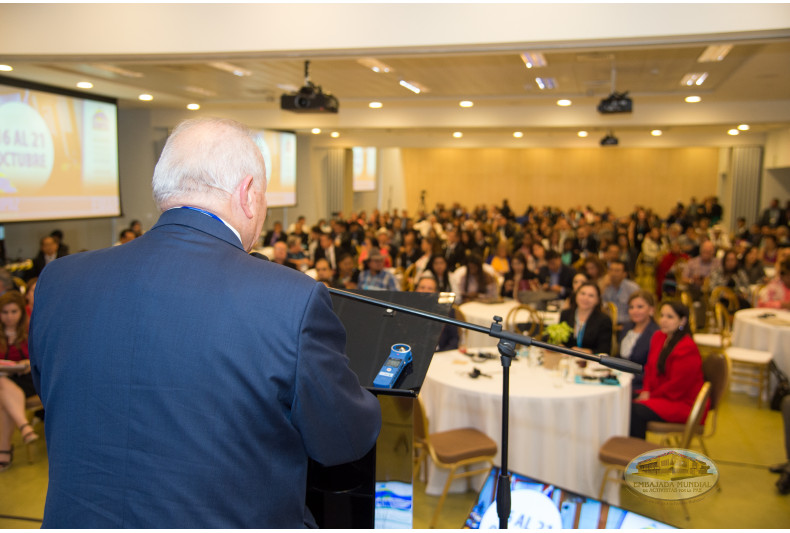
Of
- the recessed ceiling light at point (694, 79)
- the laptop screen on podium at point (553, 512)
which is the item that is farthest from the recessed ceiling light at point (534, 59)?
the laptop screen on podium at point (553, 512)

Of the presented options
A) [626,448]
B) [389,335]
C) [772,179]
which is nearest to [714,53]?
[626,448]

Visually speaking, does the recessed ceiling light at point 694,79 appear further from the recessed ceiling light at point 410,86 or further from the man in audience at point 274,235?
the man in audience at point 274,235

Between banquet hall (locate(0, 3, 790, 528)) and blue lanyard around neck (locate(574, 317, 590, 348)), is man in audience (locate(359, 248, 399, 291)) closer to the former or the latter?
banquet hall (locate(0, 3, 790, 528))

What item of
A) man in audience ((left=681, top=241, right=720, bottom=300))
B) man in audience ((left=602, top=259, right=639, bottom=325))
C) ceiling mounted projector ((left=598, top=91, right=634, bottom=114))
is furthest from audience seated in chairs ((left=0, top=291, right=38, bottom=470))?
man in audience ((left=681, top=241, right=720, bottom=300))

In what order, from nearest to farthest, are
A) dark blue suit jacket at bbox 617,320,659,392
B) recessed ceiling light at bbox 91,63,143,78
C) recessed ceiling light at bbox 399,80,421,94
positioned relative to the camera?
dark blue suit jacket at bbox 617,320,659,392 < recessed ceiling light at bbox 91,63,143,78 < recessed ceiling light at bbox 399,80,421,94

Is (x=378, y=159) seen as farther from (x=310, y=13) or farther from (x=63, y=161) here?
(x=310, y=13)

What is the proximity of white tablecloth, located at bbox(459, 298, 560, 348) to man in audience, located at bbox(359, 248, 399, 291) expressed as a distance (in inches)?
34.4

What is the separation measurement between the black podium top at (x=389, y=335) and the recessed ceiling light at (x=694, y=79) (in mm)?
7214

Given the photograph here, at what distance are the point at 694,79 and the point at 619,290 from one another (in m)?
3.18

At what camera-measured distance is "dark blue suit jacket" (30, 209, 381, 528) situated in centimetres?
105

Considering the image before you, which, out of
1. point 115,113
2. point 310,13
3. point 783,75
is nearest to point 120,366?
point 310,13

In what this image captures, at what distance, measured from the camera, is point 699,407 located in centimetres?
377

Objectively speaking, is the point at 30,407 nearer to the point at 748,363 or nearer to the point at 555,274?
the point at 555,274

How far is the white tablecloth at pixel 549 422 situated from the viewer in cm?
399
